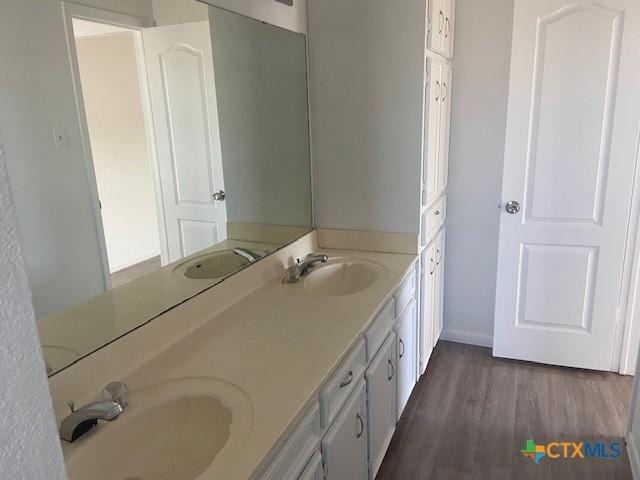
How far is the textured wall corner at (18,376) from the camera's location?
476 millimetres

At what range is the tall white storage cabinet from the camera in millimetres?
2225

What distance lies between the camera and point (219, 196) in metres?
1.86

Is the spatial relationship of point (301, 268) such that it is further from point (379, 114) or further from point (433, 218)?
point (433, 218)

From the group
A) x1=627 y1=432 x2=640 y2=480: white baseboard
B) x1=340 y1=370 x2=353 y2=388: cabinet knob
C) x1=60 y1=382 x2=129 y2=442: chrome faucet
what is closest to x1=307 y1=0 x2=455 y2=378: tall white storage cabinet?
x1=340 y1=370 x2=353 y2=388: cabinet knob

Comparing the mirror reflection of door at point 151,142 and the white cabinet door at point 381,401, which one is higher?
the mirror reflection of door at point 151,142

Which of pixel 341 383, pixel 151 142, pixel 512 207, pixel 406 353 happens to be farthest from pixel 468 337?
pixel 151 142

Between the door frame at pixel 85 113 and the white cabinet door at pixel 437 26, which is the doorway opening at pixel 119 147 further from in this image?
the white cabinet door at pixel 437 26

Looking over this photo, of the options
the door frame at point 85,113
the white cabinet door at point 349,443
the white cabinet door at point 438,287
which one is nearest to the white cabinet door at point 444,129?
the white cabinet door at point 438,287

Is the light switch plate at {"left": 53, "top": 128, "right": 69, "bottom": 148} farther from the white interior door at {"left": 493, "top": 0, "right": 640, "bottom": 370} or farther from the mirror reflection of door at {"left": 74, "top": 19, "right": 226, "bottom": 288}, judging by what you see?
the white interior door at {"left": 493, "top": 0, "right": 640, "bottom": 370}

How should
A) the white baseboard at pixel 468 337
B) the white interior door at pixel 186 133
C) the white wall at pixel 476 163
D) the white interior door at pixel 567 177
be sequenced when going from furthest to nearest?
Answer: the white baseboard at pixel 468 337 < the white wall at pixel 476 163 < the white interior door at pixel 567 177 < the white interior door at pixel 186 133

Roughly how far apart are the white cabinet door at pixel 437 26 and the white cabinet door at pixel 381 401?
1.38m

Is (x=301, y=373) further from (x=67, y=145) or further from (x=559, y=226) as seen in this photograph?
(x=559, y=226)

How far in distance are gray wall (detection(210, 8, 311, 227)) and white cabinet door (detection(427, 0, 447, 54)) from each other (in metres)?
0.60

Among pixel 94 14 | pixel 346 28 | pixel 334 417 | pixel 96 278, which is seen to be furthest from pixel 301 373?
pixel 346 28
